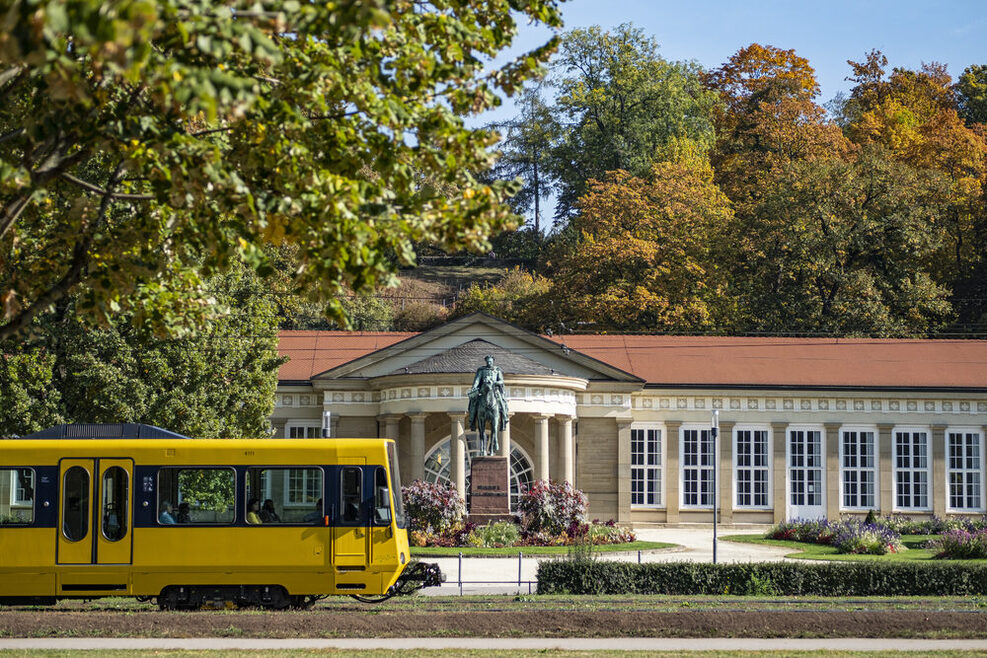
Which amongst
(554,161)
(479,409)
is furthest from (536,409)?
(554,161)

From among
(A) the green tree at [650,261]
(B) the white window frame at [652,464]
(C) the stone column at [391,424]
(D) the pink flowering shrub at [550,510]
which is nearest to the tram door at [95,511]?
(D) the pink flowering shrub at [550,510]

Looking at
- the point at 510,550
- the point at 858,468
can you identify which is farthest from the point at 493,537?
the point at 858,468

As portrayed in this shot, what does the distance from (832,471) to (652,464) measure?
6545 millimetres

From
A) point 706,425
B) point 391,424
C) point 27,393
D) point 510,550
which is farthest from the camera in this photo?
point 706,425

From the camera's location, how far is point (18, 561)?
66.3ft

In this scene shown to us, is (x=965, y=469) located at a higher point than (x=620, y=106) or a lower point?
lower

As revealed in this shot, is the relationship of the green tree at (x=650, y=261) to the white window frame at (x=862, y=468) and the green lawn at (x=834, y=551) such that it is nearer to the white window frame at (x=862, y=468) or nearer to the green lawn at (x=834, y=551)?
the white window frame at (x=862, y=468)

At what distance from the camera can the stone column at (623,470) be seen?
4419 cm

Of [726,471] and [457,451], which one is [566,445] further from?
[726,471]

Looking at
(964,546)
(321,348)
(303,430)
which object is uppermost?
(321,348)

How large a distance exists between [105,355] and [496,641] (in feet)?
59.6

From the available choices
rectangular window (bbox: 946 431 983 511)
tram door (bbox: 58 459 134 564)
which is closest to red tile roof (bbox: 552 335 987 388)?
rectangular window (bbox: 946 431 983 511)

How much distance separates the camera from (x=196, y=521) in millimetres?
20375

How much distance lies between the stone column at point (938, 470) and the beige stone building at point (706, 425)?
1.6 inches
